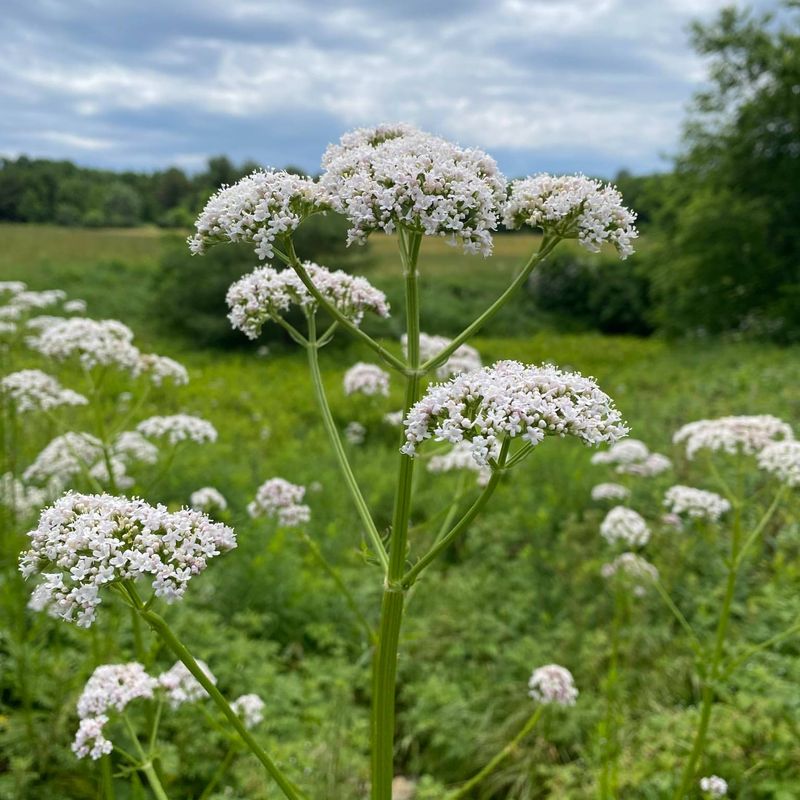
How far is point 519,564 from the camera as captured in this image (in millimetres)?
7289

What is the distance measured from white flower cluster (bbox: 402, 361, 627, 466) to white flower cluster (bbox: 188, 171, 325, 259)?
0.66 meters

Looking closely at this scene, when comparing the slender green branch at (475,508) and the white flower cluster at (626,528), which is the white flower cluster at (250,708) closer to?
the slender green branch at (475,508)

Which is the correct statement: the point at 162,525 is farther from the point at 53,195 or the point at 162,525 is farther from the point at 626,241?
the point at 53,195

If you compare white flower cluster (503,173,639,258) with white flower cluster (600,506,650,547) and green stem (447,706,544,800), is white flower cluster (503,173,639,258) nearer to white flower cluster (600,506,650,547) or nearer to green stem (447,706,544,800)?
green stem (447,706,544,800)

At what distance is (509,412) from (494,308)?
1.36ft

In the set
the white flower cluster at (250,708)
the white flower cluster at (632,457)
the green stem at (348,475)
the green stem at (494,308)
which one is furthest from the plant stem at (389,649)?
the white flower cluster at (632,457)

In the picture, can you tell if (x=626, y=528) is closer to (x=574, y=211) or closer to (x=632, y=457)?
(x=632, y=457)

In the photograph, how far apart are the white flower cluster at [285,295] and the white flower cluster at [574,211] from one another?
744mm

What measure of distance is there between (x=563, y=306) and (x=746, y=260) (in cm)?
1179

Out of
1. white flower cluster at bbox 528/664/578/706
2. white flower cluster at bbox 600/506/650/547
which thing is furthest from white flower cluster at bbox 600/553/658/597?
white flower cluster at bbox 528/664/578/706

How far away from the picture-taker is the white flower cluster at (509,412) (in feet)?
6.06

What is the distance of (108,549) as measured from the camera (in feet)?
5.62

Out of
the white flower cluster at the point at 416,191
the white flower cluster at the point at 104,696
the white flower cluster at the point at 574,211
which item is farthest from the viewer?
the white flower cluster at the point at 104,696

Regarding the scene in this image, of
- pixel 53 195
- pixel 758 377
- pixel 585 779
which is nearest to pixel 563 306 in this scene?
pixel 758 377
